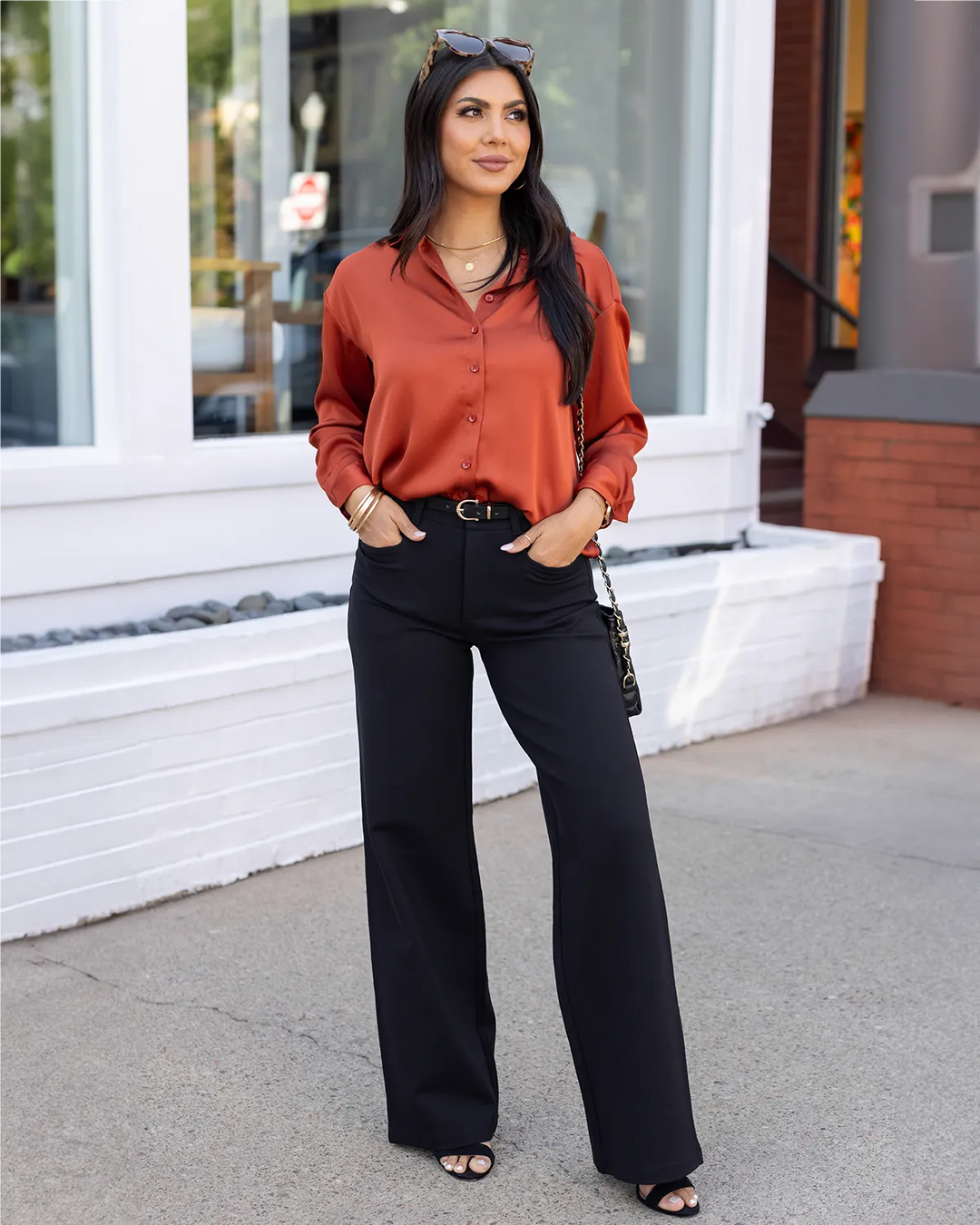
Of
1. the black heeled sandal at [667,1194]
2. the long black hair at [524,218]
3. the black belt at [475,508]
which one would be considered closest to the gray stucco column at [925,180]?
the long black hair at [524,218]

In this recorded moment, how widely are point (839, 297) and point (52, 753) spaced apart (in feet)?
27.3

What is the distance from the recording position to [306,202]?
6.85m

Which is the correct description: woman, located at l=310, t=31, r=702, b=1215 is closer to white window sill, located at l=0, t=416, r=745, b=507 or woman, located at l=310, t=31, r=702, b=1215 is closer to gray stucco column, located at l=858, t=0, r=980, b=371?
white window sill, located at l=0, t=416, r=745, b=507

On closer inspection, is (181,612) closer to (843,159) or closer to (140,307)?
(140,307)

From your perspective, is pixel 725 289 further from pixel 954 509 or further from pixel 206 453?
pixel 206 453

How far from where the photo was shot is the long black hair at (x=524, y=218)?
2.73m

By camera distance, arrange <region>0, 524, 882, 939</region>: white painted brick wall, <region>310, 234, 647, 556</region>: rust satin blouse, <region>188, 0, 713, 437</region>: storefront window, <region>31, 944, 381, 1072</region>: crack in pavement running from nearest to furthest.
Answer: <region>310, 234, 647, 556</region>: rust satin blouse
<region>31, 944, 381, 1072</region>: crack in pavement
<region>0, 524, 882, 939</region>: white painted brick wall
<region>188, 0, 713, 437</region>: storefront window

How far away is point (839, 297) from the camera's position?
1123 cm

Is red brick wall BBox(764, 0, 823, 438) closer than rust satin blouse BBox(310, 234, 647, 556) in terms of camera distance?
No

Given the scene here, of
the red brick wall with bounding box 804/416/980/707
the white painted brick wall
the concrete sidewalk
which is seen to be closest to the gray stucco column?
the red brick wall with bounding box 804/416/980/707

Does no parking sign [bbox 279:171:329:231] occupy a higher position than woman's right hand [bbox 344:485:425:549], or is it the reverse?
no parking sign [bbox 279:171:329:231]

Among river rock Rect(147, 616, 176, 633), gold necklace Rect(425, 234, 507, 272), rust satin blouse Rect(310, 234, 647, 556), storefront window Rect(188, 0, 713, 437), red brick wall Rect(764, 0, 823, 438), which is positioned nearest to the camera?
rust satin blouse Rect(310, 234, 647, 556)

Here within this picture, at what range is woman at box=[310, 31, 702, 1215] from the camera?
2.72 m

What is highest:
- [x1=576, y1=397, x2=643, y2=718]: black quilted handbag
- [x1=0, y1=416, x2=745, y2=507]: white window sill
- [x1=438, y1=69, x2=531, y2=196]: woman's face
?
[x1=438, y1=69, x2=531, y2=196]: woman's face
